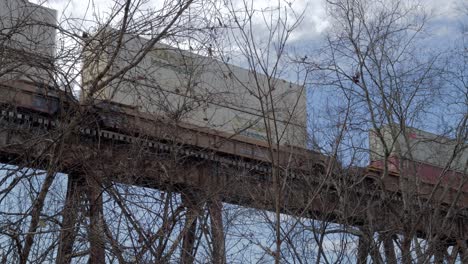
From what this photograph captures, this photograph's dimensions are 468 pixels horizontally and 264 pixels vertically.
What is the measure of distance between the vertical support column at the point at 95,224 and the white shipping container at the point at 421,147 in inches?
184

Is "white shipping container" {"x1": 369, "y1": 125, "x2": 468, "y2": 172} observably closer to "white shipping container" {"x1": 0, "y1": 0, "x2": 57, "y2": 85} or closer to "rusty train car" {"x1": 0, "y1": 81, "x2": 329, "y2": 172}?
"rusty train car" {"x1": 0, "y1": 81, "x2": 329, "y2": 172}

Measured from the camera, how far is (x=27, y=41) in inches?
221

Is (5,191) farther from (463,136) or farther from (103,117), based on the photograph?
(463,136)

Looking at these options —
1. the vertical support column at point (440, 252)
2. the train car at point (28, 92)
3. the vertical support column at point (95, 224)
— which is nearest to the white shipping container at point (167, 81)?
the train car at point (28, 92)

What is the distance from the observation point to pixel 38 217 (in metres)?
5.55

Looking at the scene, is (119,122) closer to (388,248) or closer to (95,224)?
(95,224)

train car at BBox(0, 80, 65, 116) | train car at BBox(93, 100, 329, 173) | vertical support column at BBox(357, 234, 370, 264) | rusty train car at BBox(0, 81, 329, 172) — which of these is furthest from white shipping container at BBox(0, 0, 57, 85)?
vertical support column at BBox(357, 234, 370, 264)

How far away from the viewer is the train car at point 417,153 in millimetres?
10078

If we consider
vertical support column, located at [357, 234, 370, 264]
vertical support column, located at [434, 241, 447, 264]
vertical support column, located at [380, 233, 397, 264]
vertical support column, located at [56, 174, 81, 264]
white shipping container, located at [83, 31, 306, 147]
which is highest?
white shipping container, located at [83, 31, 306, 147]

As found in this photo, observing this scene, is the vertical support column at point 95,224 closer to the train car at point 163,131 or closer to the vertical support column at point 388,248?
the train car at point 163,131

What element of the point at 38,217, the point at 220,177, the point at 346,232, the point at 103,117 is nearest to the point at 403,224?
the point at 346,232

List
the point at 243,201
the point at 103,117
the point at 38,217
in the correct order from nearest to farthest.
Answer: the point at 38,217
the point at 103,117
the point at 243,201

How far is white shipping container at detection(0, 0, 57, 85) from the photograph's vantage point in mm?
5383

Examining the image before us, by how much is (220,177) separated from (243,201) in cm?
192
